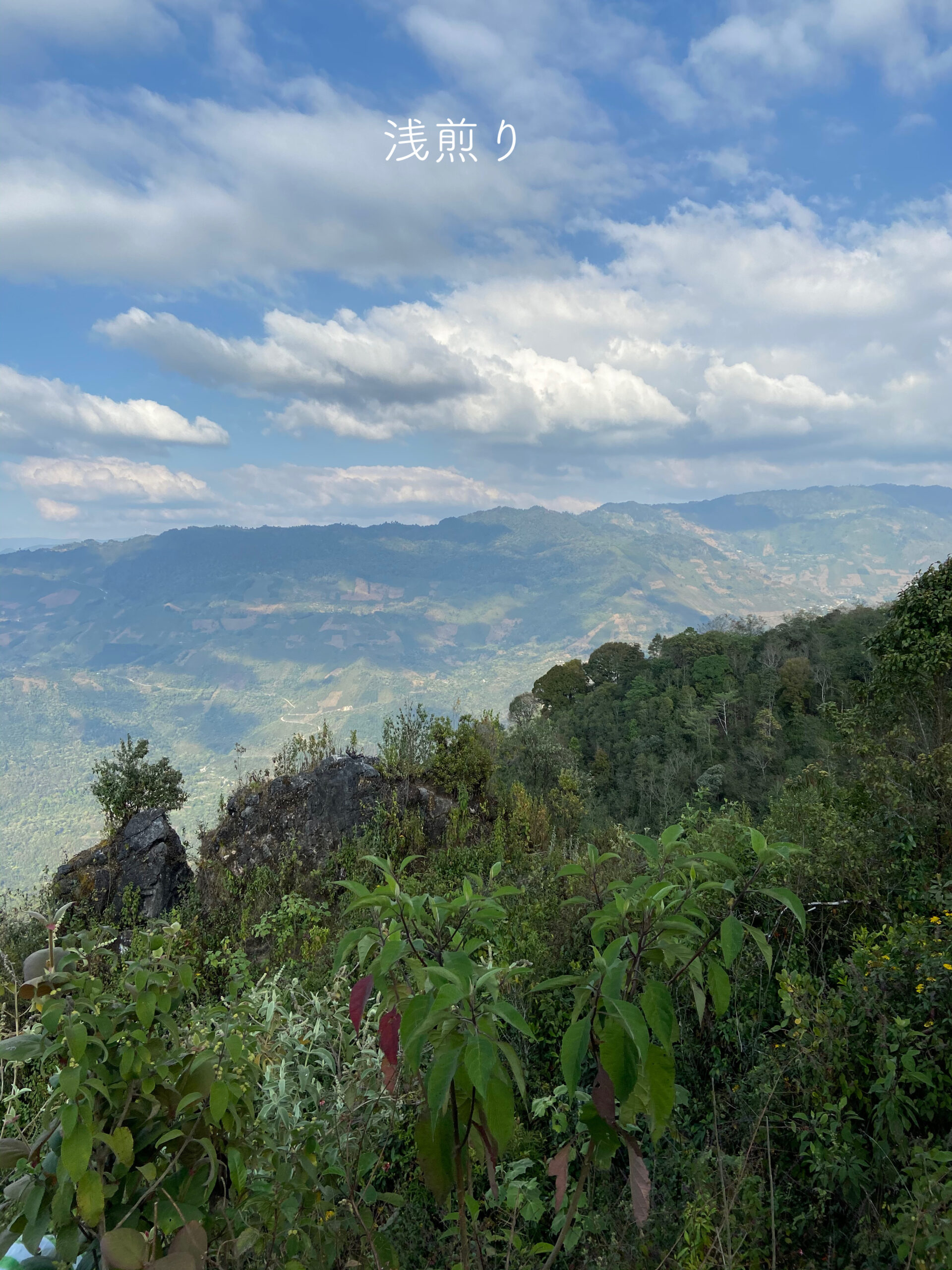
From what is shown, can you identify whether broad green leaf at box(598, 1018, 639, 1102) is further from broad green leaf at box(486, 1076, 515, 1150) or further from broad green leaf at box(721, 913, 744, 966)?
broad green leaf at box(721, 913, 744, 966)

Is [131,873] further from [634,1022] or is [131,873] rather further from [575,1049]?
[634,1022]

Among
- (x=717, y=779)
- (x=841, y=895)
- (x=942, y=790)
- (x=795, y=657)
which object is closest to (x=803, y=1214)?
(x=841, y=895)

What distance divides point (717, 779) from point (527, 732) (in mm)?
19208

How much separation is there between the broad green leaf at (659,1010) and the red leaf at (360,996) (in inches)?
20.2

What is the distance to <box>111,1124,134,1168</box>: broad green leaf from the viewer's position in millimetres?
1131

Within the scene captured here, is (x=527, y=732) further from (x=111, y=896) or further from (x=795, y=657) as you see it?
(x=795, y=657)

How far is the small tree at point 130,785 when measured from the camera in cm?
876

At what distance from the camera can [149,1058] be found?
1.25m

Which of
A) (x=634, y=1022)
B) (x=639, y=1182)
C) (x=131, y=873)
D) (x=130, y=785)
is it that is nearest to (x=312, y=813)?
(x=131, y=873)

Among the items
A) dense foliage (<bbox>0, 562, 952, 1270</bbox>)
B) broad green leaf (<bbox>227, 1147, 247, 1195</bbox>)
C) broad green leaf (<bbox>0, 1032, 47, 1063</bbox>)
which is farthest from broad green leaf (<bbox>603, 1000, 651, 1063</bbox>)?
broad green leaf (<bbox>0, 1032, 47, 1063</bbox>)

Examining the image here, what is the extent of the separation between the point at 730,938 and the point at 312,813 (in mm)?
6423

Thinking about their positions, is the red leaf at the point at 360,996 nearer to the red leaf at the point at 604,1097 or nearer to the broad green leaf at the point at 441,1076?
the broad green leaf at the point at 441,1076

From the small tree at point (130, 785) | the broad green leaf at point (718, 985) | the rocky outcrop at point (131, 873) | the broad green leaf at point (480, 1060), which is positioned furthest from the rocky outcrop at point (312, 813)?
the broad green leaf at point (480, 1060)

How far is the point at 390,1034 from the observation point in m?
1.23
